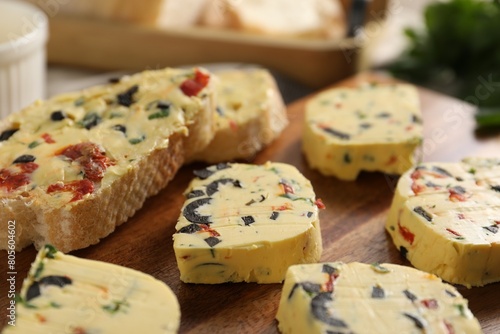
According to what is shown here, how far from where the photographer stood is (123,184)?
3.39 metres

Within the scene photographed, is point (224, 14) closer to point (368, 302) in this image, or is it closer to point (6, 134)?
point (6, 134)

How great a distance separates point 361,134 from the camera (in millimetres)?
4016

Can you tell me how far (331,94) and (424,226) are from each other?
1.51 m

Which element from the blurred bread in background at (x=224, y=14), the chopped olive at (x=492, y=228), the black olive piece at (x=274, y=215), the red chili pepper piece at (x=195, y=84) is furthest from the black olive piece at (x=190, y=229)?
the blurred bread in background at (x=224, y=14)

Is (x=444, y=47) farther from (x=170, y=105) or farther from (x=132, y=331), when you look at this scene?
(x=132, y=331)

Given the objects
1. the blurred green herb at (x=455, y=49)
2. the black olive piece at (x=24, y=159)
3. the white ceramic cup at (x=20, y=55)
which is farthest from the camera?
the blurred green herb at (x=455, y=49)

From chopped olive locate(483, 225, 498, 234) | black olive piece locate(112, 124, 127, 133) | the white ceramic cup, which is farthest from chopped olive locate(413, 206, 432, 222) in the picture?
the white ceramic cup

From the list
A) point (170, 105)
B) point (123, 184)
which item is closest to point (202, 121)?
point (170, 105)

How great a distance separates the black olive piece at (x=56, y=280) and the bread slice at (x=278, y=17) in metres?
3.34

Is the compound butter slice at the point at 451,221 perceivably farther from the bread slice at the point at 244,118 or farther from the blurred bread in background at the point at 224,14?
the blurred bread in background at the point at 224,14

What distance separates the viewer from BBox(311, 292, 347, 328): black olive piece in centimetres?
262

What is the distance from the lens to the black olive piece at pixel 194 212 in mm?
3176

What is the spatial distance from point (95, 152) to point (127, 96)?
551 mm

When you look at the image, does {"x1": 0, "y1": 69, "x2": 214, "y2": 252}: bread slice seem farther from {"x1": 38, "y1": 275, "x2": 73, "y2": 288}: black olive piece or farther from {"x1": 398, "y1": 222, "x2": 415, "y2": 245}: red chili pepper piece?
{"x1": 398, "y1": 222, "x2": 415, "y2": 245}: red chili pepper piece
